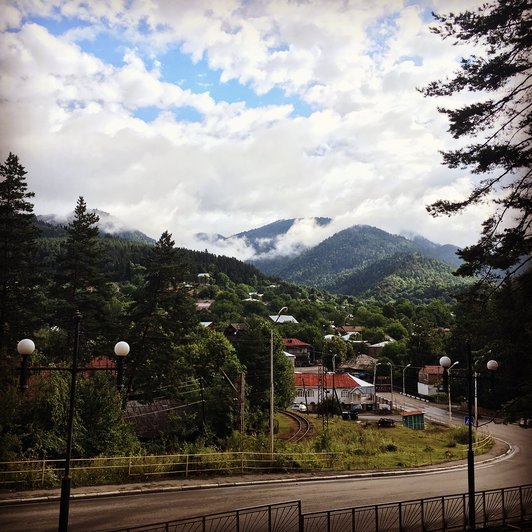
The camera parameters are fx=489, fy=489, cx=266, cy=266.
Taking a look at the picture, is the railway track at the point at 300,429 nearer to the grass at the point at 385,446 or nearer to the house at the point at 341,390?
the grass at the point at 385,446

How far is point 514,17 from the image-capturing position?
1363 cm

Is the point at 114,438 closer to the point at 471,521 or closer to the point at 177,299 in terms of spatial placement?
the point at 177,299

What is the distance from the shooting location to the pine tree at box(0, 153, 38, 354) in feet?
92.7

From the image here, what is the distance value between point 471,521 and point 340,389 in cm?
5979

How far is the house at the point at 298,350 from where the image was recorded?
12131 cm

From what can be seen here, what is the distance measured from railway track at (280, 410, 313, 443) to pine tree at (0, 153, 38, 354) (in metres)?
21.6

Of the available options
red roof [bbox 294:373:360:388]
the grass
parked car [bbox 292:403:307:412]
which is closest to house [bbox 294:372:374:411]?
red roof [bbox 294:373:360:388]

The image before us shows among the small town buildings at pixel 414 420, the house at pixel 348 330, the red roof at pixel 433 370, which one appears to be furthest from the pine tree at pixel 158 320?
the house at pixel 348 330

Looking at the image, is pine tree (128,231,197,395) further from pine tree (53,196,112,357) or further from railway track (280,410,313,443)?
railway track (280,410,313,443)

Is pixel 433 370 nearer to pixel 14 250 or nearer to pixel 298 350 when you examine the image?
pixel 298 350

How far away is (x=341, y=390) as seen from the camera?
73.4 metres

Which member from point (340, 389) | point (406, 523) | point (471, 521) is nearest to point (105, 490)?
point (406, 523)

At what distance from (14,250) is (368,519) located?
2378 cm

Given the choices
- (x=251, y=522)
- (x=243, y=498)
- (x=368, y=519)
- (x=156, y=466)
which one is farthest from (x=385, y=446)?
(x=251, y=522)
